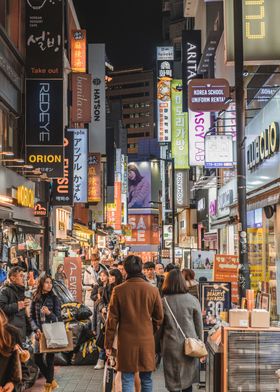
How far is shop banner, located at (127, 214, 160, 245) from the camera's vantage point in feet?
284

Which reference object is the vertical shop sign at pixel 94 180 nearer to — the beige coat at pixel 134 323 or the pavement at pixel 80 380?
the pavement at pixel 80 380

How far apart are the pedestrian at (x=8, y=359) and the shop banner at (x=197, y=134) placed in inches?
873

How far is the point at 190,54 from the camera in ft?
108

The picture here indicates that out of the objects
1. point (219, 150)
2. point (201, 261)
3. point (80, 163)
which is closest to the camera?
point (201, 261)

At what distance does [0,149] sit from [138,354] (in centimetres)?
1161

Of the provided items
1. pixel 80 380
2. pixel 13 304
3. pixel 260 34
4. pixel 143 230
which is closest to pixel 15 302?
pixel 13 304

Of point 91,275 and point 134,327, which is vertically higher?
point 91,275

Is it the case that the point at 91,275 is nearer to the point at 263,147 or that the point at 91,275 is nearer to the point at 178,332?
the point at 263,147

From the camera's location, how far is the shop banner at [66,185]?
82.8 feet

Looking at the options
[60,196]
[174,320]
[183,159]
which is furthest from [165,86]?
[174,320]

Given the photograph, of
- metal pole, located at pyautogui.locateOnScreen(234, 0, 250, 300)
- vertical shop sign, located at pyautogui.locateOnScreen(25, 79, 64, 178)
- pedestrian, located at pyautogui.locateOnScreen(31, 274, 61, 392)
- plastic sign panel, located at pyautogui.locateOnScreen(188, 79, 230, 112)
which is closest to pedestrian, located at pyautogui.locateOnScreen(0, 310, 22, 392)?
pedestrian, located at pyautogui.locateOnScreen(31, 274, 61, 392)

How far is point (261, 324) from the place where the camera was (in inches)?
285

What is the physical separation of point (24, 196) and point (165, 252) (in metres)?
21.9

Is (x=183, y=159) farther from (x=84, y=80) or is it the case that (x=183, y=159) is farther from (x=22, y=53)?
(x=22, y=53)
